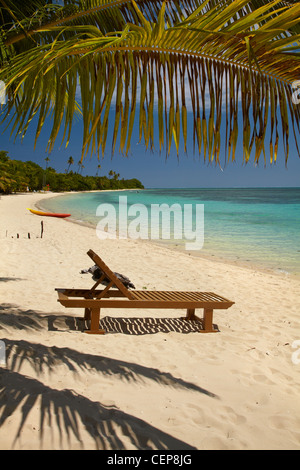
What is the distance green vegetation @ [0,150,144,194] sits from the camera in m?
54.3

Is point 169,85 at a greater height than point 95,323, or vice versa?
point 169,85

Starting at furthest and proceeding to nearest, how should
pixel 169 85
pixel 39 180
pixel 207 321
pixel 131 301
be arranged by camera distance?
pixel 39 180
pixel 207 321
pixel 131 301
pixel 169 85

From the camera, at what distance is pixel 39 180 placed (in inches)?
3241

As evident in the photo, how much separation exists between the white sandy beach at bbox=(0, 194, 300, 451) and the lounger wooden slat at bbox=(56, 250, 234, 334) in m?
0.26

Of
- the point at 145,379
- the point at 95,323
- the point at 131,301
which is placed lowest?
the point at 145,379

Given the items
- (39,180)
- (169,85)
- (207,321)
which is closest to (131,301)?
(207,321)

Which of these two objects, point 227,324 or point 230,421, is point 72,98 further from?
point 227,324

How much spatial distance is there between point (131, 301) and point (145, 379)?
1.27 m

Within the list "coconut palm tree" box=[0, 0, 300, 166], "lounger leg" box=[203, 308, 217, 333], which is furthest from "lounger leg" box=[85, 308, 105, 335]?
"coconut palm tree" box=[0, 0, 300, 166]

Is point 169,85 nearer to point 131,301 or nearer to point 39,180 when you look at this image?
point 131,301

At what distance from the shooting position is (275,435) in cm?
280

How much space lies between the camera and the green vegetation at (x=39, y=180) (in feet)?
178

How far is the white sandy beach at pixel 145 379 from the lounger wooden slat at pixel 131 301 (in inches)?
10.2

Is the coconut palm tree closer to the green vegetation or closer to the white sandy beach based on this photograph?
the white sandy beach
